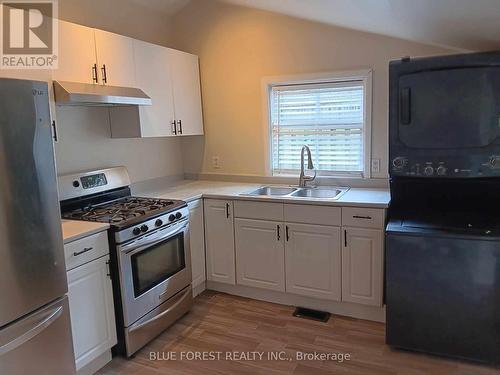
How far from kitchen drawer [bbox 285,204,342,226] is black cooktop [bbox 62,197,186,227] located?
0.81m

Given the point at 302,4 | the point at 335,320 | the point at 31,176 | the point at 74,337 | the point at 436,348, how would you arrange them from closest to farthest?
the point at 31,176 → the point at 74,337 → the point at 436,348 → the point at 302,4 → the point at 335,320

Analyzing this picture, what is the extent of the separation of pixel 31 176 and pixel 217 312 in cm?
185

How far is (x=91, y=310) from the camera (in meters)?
2.25

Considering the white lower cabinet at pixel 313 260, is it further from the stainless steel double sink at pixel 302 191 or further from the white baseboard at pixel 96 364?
the white baseboard at pixel 96 364

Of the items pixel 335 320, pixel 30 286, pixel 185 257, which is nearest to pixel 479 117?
pixel 335 320

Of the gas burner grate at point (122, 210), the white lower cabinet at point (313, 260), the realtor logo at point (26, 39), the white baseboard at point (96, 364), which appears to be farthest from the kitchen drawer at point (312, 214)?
the realtor logo at point (26, 39)

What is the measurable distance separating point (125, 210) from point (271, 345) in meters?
1.35

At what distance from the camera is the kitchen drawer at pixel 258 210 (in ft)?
9.82

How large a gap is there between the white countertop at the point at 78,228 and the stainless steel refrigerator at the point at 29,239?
0.17m

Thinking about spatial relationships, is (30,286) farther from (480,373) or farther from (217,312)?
(480,373)

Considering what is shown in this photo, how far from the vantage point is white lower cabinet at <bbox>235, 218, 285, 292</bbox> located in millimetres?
3043

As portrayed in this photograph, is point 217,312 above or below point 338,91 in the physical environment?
below

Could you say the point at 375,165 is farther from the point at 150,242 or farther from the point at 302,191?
the point at 150,242

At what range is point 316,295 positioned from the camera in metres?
2.97
